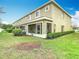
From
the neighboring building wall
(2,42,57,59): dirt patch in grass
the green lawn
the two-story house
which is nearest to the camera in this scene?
(2,42,57,59): dirt patch in grass

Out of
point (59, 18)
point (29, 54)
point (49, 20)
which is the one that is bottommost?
point (29, 54)

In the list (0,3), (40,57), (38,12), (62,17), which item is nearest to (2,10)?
(0,3)

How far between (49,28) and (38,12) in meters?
6.07

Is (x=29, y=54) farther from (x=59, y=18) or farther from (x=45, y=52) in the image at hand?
(x=59, y=18)

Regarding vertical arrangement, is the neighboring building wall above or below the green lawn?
above

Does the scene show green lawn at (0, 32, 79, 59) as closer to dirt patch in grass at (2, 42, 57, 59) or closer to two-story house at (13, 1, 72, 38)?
dirt patch in grass at (2, 42, 57, 59)

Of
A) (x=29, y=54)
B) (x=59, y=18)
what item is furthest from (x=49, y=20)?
(x=29, y=54)

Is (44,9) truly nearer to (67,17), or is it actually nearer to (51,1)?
(51,1)

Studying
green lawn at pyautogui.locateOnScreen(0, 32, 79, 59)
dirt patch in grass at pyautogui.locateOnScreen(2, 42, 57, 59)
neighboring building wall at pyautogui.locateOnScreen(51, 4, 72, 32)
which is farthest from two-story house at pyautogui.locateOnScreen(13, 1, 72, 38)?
dirt patch in grass at pyautogui.locateOnScreen(2, 42, 57, 59)

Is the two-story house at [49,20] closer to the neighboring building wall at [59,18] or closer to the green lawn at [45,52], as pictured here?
the neighboring building wall at [59,18]

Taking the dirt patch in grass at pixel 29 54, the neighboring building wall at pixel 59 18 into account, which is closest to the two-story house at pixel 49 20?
the neighboring building wall at pixel 59 18

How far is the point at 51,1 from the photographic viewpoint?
26391 mm

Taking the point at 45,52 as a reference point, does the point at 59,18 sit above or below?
above

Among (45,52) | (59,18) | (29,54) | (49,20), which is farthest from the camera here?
(59,18)
